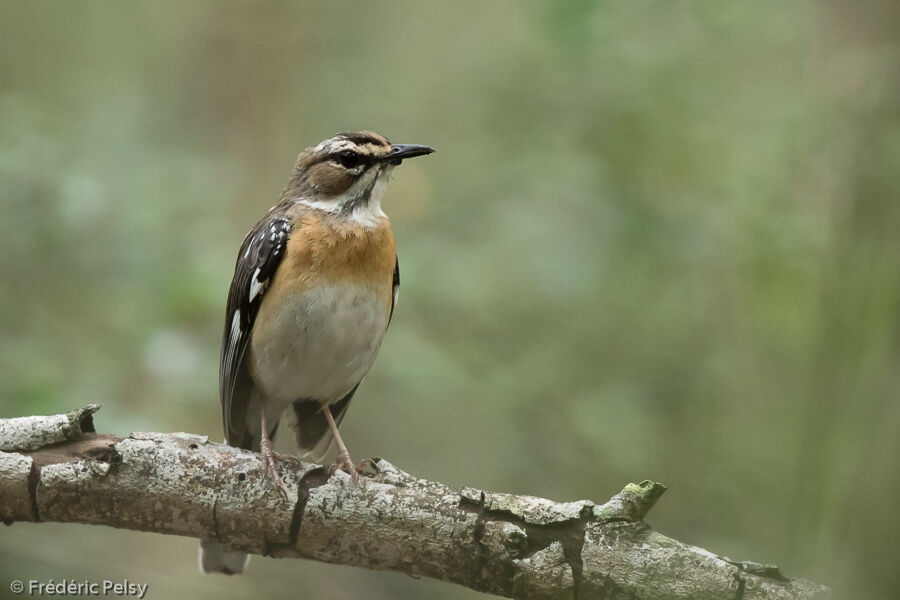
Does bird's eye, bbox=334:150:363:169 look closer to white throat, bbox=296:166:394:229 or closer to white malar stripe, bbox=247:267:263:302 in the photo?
white throat, bbox=296:166:394:229

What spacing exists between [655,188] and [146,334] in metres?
4.10

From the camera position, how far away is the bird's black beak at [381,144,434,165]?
5.73 meters

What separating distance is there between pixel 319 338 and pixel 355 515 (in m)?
1.47

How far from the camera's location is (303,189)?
5945 mm

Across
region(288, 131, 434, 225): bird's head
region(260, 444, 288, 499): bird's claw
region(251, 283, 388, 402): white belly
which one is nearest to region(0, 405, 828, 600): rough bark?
region(260, 444, 288, 499): bird's claw

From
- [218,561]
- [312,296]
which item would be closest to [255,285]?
[312,296]

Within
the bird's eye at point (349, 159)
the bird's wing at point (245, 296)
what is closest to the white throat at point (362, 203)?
the bird's eye at point (349, 159)

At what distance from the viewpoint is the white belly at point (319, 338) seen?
523 cm

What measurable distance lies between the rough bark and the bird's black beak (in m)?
2.20

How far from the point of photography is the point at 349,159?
5.82 meters

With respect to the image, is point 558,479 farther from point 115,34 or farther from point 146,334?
point 115,34

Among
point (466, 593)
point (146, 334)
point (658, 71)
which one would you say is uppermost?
point (658, 71)

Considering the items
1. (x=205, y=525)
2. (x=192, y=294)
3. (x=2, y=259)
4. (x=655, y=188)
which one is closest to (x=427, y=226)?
(x=655, y=188)

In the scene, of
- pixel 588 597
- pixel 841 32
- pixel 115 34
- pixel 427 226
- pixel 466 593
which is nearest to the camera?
pixel 588 597
